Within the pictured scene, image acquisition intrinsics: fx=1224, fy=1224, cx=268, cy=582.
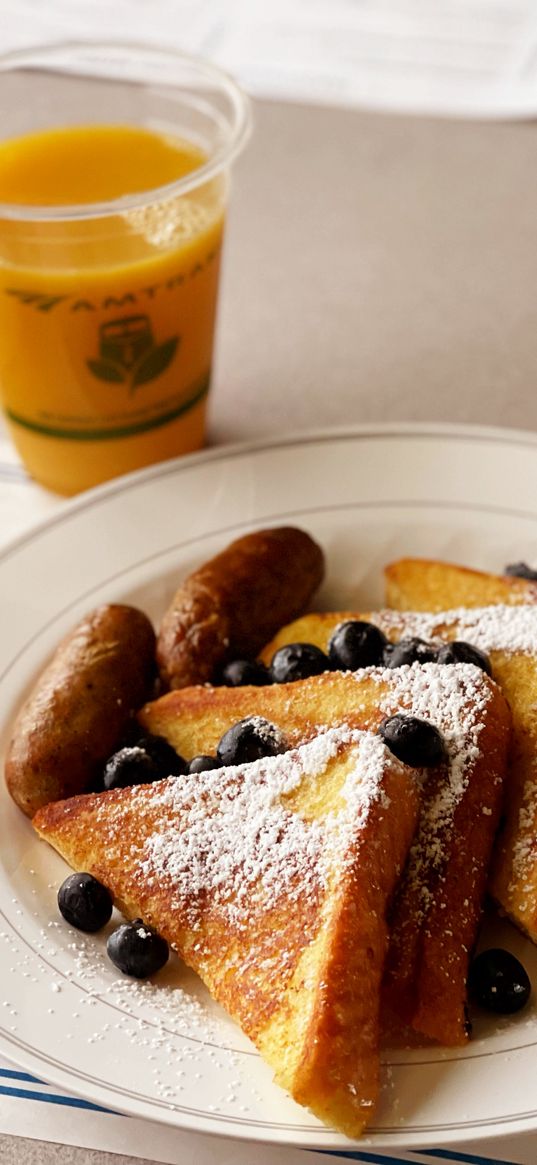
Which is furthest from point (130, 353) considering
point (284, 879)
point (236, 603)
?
point (284, 879)

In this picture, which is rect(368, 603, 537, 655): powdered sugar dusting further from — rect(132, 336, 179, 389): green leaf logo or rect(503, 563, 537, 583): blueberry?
rect(132, 336, 179, 389): green leaf logo

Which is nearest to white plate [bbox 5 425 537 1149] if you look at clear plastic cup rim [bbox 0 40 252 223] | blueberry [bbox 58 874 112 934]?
blueberry [bbox 58 874 112 934]

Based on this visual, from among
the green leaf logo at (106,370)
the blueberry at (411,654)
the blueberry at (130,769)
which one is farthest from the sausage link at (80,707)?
the green leaf logo at (106,370)

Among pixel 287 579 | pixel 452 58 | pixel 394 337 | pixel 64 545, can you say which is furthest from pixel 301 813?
pixel 452 58

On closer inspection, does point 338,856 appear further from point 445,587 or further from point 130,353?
point 130,353

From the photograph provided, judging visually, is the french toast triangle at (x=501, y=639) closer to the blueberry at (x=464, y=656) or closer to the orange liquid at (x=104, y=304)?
the blueberry at (x=464, y=656)
